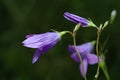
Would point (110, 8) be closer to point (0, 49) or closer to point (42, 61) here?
point (42, 61)

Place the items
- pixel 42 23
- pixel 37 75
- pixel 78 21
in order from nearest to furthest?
pixel 78 21 → pixel 37 75 → pixel 42 23

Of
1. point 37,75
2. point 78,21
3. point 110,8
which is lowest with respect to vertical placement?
point 37,75

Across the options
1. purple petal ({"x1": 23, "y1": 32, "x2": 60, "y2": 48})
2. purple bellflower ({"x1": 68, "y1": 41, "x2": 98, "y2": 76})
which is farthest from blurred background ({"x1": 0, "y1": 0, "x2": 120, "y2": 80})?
purple petal ({"x1": 23, "y1": 32, "x2": 60, "y2": 48})

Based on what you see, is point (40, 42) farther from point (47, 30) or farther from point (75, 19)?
point (47, 30)

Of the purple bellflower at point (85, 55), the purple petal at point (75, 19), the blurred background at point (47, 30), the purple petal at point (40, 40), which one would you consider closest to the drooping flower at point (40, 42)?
the purple petal at point (40, 40)

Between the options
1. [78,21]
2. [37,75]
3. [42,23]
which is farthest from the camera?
[42,23]

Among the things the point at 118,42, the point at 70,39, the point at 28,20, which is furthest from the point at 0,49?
the point at 118,42

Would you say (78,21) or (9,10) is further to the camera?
(9,10)

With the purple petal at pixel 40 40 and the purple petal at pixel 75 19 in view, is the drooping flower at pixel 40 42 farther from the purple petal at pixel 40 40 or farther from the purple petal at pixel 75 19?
the purple petal at pixel 75 19

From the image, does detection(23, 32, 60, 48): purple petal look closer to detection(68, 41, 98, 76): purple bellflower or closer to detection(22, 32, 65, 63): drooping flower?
detection(22, 32, 65, 63): drooping flower

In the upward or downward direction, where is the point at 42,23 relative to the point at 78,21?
downward
